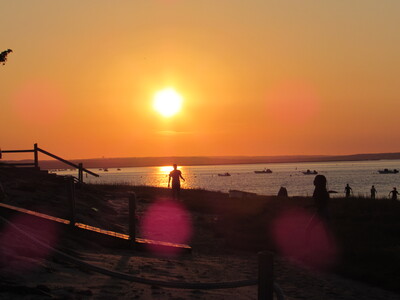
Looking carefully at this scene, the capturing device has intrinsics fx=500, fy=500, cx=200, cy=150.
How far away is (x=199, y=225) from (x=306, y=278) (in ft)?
29.2

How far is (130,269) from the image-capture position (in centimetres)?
937

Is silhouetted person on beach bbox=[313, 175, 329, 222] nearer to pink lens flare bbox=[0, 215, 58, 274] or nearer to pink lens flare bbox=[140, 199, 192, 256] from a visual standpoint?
pink lens flare bbox=[140, 199, 192, 256]

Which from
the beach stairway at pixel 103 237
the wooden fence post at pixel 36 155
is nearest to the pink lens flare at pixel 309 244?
→ the beach stairway at pixel 103 237

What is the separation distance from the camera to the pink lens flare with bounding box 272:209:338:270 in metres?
12.2

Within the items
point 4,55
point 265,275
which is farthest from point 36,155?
point 265,275

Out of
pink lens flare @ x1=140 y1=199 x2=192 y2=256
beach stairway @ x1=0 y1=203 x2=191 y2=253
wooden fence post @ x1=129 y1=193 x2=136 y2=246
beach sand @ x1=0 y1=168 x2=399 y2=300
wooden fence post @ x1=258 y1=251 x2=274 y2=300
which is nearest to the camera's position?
wooden fence post @ x1=258 y1=251 x2=274 y2=300

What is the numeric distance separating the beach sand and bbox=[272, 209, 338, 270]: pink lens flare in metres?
0.48

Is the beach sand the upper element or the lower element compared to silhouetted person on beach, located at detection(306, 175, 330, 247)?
lower

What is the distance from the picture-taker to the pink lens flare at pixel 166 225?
1525 centimetres

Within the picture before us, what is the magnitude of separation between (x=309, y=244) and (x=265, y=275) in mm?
9013

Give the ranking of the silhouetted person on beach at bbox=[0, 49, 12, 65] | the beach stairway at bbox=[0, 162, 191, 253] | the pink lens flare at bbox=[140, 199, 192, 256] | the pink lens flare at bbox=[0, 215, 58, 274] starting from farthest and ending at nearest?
1. the silhouetted person on beach at bbox=[0, 49, 12, 65]
2. the pink lens flare at bbox=[140, 199, 192, 256]
3. the beach stairway at bbox=[0, 162, 191, 253]
4. the pink lens flare at bbox=[0, 215, 58, 274]

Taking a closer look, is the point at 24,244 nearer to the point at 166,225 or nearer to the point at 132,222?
the point at 132,222

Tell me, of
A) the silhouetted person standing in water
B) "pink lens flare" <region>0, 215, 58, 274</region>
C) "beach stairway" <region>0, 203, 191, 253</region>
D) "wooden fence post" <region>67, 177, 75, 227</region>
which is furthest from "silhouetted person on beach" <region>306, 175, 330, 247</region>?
the silhouetted person standing in water

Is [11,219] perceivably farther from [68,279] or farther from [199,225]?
[199,225]
